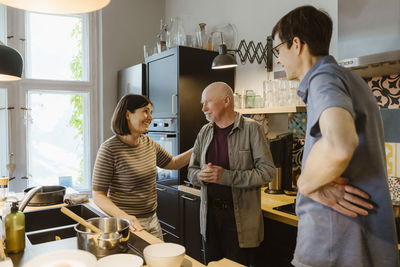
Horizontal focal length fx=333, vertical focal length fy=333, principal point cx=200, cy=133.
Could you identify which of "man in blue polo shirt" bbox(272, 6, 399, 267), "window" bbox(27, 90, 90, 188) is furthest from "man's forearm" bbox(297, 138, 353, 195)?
"window" bbox(27, 90, 90, 188)

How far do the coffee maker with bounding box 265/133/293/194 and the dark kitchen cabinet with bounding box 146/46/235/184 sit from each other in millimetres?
867

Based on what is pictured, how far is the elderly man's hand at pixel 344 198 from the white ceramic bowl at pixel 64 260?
742mm

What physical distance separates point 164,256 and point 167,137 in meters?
2.21

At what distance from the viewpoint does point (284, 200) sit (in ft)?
7.84

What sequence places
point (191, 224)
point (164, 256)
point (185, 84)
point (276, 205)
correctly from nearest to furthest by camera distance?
point (164, 256)
point (276, 205)
point (191, 224)
point (185, 84)

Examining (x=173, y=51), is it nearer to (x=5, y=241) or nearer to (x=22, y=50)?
(x=22, y=50)

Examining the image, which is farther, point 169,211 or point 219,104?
point 169,211

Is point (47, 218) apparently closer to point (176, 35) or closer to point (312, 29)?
point (312, 29)

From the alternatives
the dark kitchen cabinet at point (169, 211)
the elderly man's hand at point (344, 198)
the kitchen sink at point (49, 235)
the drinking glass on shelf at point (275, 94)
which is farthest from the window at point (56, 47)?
the elderly man's hand at point (344, 198)

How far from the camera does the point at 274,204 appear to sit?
2.29m

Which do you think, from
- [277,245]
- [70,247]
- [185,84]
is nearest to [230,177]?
[277,245]

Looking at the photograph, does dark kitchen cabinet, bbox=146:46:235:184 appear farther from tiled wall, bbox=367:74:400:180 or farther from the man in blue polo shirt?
the man in blue polo shirt

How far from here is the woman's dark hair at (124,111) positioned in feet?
6.29

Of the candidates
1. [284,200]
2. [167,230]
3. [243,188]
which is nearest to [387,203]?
[243,188]
